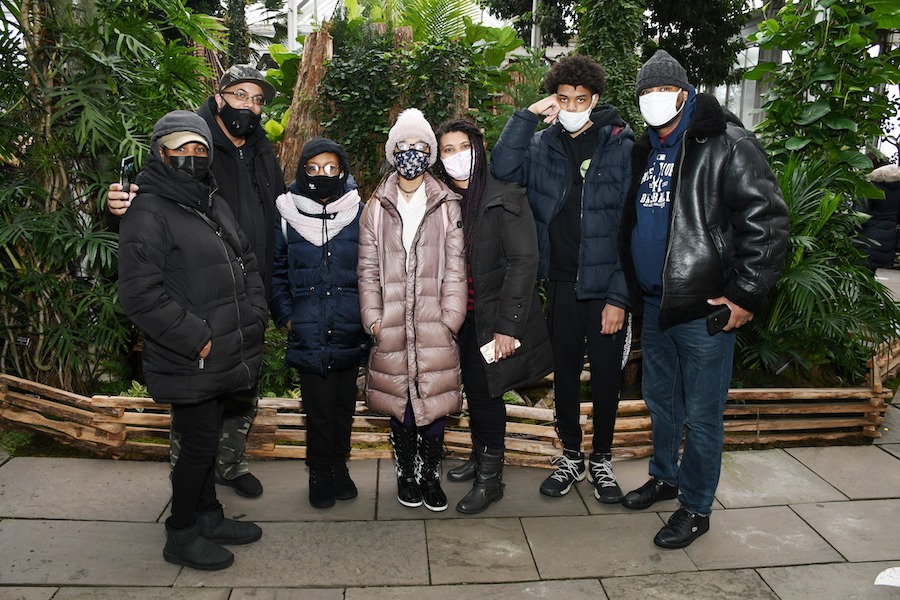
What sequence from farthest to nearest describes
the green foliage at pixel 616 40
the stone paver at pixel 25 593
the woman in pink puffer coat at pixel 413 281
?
1. the green foliage at pixel 616 40
2. the woman in pink puffer coat at pixel 413 281
3. the stone paver at pixel 25 593

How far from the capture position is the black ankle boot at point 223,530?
3406 millimetres

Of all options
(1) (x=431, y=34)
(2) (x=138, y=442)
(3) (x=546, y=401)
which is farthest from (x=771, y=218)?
(1) (x=431, y=34)

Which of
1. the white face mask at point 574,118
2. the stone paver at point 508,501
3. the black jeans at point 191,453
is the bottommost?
the stone paver at point 508,501

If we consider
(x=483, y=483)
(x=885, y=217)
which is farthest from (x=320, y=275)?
(x=885, y=217)

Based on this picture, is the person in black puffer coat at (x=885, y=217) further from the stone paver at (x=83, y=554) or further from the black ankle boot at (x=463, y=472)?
the stone paver at (x=83, y=554)

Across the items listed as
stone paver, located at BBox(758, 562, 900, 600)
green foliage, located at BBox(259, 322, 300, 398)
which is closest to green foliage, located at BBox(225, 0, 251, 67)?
green foliage, located at BBox(259, 322, 300, 398)

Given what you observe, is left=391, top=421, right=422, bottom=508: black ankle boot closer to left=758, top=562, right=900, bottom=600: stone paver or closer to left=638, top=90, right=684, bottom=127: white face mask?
left=758, top=562, right=900, bottom=600: stone paver

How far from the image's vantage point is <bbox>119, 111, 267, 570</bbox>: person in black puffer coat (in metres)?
2.89

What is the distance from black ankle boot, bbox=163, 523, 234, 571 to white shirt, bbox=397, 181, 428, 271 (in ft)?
5.41

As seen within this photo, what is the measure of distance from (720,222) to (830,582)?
1.68 m

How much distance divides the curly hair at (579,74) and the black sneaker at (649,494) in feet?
6.93

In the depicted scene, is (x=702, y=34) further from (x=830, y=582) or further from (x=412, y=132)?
(x=830, y=582)

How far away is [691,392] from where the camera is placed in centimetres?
340

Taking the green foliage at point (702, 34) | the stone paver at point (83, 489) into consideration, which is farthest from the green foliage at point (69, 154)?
the green foliage at point (702, 34)
